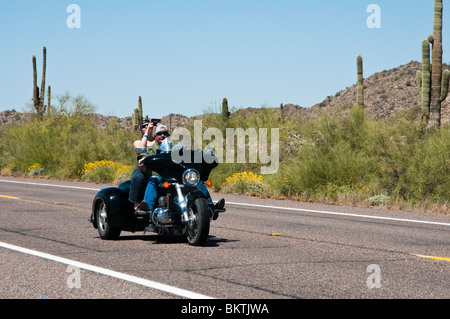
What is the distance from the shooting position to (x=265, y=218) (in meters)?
14.3

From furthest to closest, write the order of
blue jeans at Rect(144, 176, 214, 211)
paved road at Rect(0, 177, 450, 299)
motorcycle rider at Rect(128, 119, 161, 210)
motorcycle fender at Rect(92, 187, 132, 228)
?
motorcycle fender at Rect(92, 187, 132, 228) → motorcycle rider at Rect(128, 119, 161, 210) → blue jeans at Rect(144, 176, 214, 211) → paved road at Rect(0, 177, 450, 299)

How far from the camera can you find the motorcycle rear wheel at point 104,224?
34.6 feet

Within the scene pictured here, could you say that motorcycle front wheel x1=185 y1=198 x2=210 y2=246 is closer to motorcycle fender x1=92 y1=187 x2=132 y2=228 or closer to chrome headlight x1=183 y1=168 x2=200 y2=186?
chrome headlight x1=183 y1=168 x2=200 y2=186

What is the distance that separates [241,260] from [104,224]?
309cm

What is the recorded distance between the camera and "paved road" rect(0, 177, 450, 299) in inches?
266

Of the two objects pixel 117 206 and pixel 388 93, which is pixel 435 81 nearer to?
pixel 117 206

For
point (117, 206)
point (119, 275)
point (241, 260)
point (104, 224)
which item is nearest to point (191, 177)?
point (117, 206)

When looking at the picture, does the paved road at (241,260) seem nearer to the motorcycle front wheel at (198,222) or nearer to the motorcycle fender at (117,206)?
the motorcycle front wheel at (198,222)

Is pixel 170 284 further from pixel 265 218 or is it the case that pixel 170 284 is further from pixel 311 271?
pixel 265 218

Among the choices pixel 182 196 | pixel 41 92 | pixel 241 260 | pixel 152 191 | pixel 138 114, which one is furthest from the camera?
pixel 138 114

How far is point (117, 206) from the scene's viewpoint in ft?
34.3

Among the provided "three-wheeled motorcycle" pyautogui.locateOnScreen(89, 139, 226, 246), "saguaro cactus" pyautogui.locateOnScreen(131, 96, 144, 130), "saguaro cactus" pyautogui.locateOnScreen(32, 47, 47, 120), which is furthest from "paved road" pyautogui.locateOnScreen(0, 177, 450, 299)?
"saguaro cactus" pyautogui.locateOnScreen(131, 96, 144, 130)

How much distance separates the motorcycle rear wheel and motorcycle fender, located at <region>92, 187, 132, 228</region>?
0.32 feet
